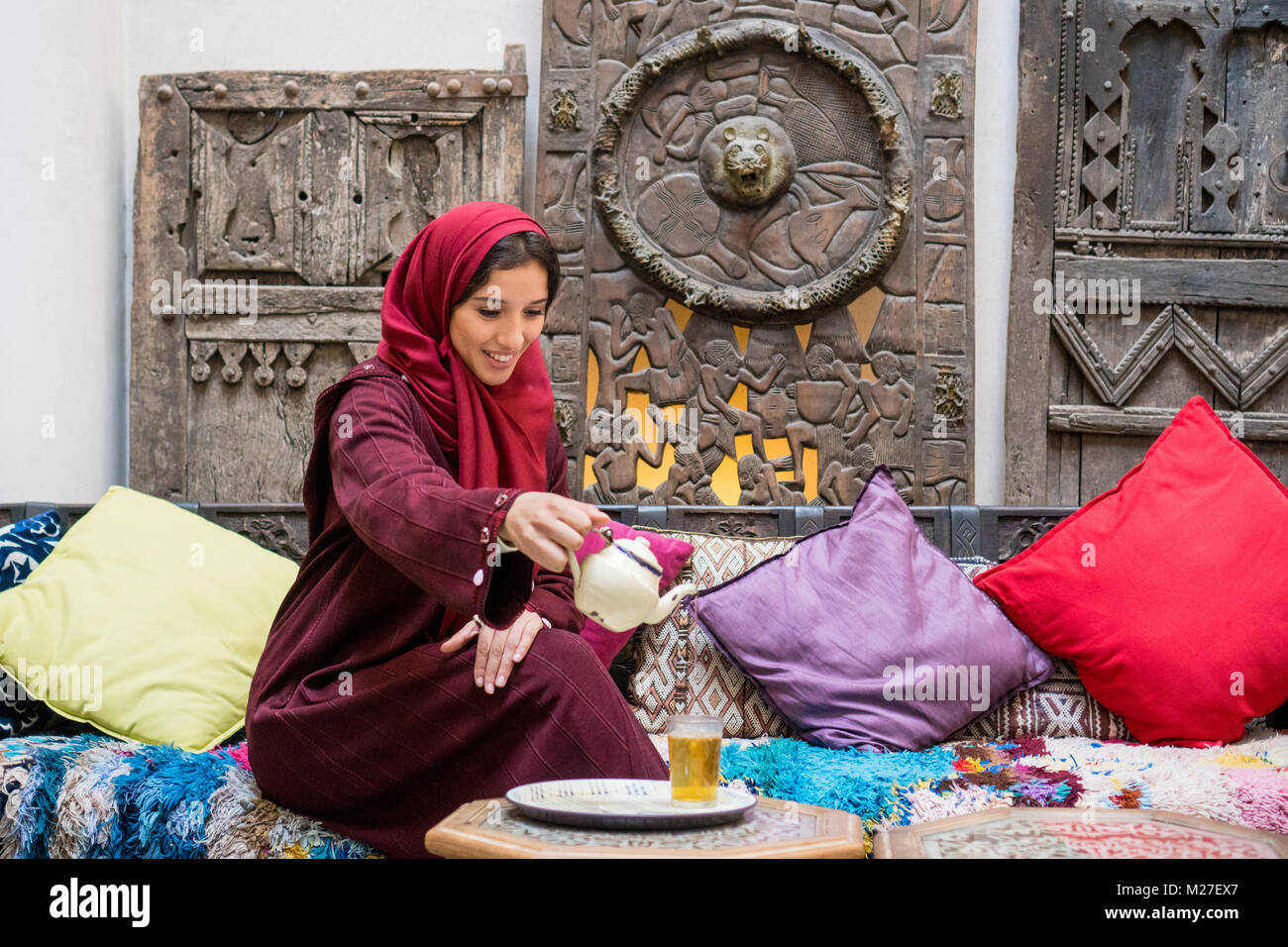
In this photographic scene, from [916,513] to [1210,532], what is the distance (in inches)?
25.8

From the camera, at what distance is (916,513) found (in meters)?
2.76

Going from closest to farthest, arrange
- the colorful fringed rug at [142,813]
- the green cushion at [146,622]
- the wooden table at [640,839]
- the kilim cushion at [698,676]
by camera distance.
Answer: the wooden table at [640,839], the colorful fringed rug at [142,813], the green cushion at [146,622], the kilim cushion at [698,676]

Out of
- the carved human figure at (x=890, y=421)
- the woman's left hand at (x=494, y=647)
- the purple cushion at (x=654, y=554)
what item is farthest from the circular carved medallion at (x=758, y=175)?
the woman's left hand at (x=494, y=647)

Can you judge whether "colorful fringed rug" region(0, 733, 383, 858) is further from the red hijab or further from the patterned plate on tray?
the red hijab

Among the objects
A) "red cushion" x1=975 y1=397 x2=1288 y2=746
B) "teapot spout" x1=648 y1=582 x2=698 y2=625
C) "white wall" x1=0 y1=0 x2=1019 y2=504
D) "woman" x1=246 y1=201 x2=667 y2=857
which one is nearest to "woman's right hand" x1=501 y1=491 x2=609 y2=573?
"woman" x1=246 y1=201 x2=667 y2=857

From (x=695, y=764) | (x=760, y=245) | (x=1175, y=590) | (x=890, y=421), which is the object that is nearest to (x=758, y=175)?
(x=760, y=245)

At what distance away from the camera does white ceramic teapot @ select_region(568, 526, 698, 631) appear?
4.59ft

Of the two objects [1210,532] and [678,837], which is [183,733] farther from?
[1210,532]

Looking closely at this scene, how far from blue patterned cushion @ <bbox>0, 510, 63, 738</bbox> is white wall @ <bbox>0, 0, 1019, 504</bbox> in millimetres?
373

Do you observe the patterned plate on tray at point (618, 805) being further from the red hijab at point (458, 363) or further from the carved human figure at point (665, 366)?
the carved human figure at point (665, 366)

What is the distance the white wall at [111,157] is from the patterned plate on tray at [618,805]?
1845 mm

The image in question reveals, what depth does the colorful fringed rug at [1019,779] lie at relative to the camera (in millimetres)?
1913

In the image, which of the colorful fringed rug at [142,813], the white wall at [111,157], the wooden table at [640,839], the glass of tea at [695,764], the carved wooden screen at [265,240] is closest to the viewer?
the wooden table at [640,839]

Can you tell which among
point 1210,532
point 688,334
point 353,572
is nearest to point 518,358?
point 353,572
